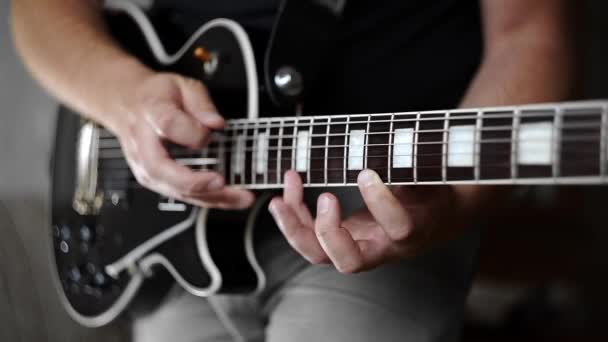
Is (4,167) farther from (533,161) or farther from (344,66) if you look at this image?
(533,161)

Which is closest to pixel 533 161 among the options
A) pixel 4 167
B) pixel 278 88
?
pixel 278 88

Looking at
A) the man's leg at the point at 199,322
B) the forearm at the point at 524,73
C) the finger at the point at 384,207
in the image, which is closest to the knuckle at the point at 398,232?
the finger at the point at 384,207

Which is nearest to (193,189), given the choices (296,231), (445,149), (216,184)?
(216,184)

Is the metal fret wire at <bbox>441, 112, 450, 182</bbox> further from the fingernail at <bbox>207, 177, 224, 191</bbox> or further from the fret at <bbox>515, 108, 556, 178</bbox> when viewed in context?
the fingernail at <bbox>207, 177, 224, 191</bbox>

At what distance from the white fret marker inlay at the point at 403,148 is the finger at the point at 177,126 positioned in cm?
20

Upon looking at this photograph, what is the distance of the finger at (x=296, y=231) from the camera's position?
0.41 metres

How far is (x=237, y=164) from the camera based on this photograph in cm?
51

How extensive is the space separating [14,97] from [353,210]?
0.35 m

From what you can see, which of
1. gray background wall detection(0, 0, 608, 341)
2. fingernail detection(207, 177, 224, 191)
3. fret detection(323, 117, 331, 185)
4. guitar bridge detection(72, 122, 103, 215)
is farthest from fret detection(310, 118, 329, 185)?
guitar bridge detection(72, 122, 103, 215)

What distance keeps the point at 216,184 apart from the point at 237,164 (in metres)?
0.03

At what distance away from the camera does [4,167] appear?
0.58 m

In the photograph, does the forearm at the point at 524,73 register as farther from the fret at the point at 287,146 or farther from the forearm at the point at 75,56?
the forearm at the point at 75,56

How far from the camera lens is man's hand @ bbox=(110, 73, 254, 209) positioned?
50cm

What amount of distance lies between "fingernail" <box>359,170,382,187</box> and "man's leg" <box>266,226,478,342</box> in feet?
0.43
